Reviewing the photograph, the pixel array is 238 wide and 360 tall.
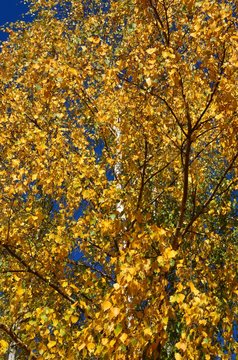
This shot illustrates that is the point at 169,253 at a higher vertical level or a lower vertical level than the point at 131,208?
lower

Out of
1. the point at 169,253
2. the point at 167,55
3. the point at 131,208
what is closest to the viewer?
the point at 169,253

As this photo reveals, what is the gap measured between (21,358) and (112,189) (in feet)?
16.4

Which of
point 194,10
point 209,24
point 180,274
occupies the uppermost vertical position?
point 194,10

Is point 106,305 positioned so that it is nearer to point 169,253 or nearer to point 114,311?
point 114,311

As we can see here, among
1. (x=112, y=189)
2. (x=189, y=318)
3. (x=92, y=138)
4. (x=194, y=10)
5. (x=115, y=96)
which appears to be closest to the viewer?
(x=189, y=318)

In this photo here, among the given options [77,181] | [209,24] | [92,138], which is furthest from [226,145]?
[92,138]

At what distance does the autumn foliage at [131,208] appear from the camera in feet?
13.8

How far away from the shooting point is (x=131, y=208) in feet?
19.6

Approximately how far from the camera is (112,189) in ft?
17.2

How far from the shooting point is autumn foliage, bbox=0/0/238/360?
4211 millimetres

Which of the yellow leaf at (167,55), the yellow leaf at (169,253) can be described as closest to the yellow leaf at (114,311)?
the yellow leaf at (169,253)

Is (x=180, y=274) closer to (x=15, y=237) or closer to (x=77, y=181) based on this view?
(x=77, y=181)

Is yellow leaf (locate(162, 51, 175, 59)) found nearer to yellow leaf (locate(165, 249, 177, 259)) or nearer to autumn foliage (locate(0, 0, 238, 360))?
autumn foliage (locate(0, 0, 238, 360))

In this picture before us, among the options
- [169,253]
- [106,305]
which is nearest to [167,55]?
[169,253]
